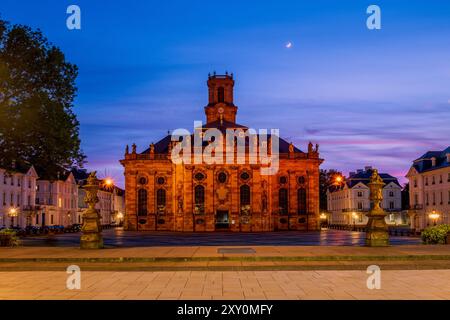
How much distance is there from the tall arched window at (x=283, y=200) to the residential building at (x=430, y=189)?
63.1ft

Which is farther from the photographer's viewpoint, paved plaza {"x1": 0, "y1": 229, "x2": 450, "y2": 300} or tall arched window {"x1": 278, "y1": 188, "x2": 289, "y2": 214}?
tall arched window {"x1": 278, "y1": 188, "x2": 289, "y2": 214}

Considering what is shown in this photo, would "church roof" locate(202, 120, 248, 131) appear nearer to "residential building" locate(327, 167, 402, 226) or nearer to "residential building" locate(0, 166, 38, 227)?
"residential building" locate(0, 166, 38, 227)

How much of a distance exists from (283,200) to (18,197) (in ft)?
126

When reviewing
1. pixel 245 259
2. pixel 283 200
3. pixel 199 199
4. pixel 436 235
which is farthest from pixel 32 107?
pixel 283 200

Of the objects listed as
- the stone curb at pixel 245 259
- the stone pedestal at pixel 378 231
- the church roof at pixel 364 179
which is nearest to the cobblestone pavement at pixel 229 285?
the stone curb at pixel 245 259

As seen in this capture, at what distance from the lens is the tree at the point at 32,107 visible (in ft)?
109

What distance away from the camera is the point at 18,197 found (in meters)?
80.1

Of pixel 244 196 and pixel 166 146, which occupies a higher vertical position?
pixel 166 146

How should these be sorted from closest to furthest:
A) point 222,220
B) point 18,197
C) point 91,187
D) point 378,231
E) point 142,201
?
point 378,231
point 91,187
point 222,220
point 18,197
point 142,201

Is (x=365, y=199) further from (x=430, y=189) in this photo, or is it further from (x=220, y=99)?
(x=220, y=99)

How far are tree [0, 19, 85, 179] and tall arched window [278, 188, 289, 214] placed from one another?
1998 inches

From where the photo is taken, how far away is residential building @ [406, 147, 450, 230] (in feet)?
249

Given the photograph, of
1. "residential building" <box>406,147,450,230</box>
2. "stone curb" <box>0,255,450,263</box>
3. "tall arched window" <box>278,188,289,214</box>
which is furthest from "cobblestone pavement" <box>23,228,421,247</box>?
"tall arched window" <box>278,188,289,214</box>
